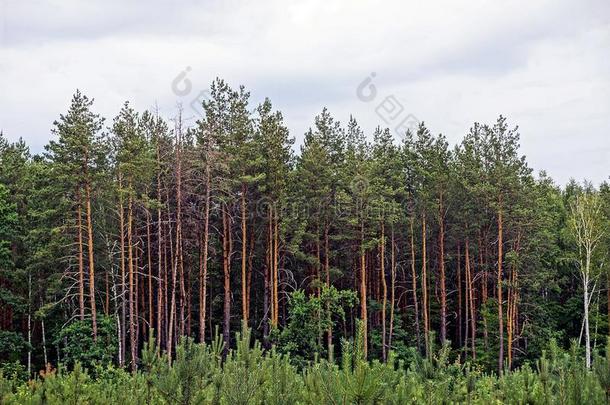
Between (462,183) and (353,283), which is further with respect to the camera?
(353,283)

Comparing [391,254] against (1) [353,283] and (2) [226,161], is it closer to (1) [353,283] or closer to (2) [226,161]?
(1) [353,283]

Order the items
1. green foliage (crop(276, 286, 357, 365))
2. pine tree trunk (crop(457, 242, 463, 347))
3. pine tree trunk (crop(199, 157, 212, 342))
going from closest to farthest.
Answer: pine tree trunk (crop(199, 157, 212, 342)), green foliage (crop(276, 286, 357, 365)), pine tree trunk (crop(457, 242, 463, 347))

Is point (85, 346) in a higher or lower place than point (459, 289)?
lower

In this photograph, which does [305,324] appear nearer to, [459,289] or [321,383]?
[459,289]

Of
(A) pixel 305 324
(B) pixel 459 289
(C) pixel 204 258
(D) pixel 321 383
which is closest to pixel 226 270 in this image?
(C) pixel 204 258

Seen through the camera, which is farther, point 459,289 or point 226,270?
point 459,289

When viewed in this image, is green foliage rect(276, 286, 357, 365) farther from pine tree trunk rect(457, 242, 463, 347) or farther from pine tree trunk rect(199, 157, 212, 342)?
pine tree trunk rect(457, 242, 463, 347)

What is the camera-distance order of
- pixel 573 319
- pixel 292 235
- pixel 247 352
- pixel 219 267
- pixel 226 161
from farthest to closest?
pixel 573 319 < pixel 219 267 < pixel 292 235 < pixel 226 161 < pixel 247 352

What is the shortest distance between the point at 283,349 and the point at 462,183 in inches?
523

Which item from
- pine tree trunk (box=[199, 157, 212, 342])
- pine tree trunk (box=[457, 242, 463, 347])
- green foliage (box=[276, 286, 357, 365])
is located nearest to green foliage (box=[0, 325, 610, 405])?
pine tree trunk (box=[199, 157, 212, 342])

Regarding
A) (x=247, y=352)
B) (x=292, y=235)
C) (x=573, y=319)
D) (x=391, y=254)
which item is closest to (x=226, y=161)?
(x=292, y=235)

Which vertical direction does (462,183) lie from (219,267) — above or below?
above

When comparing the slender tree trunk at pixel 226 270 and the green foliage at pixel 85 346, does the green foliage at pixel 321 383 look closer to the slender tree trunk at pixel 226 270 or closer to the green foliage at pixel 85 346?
the green foliage at pixel 85 346

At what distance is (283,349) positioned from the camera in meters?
30.3
